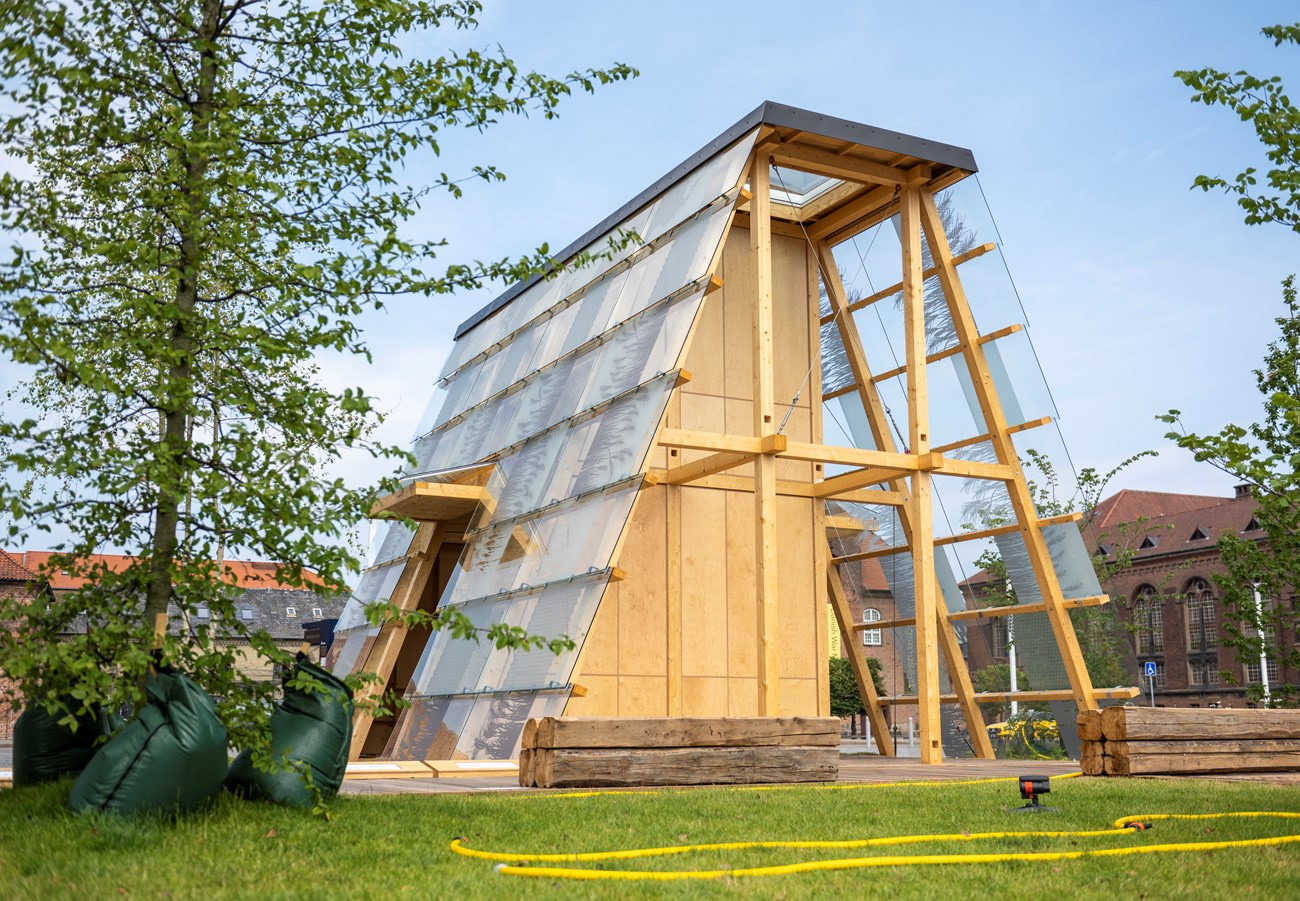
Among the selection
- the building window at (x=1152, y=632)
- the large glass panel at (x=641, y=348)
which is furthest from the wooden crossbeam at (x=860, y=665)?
the building window at (x=1152, y=632)

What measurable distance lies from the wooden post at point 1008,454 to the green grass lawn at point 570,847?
21.8ft

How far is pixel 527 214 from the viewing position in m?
9.67

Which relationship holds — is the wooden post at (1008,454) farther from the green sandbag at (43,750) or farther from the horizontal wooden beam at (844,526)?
the green sandbag at (43,750)

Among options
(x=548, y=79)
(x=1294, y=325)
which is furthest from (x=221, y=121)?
(x=1294, y=325)

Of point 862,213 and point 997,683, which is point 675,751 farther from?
point 862,213

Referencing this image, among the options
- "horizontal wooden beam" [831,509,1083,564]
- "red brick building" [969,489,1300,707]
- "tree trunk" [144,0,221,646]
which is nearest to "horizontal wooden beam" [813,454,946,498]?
"horizontal wooden beam" [831,509,1083,564]

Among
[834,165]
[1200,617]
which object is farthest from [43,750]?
[1200,617]

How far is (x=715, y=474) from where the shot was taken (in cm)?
1630

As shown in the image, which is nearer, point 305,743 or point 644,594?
point 305,743

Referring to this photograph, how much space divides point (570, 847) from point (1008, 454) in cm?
1095

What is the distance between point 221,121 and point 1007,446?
11.3 meters

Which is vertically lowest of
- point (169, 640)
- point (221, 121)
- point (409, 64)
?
point (169, 640)

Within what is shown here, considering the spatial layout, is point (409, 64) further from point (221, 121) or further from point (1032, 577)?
point (1032, 577)

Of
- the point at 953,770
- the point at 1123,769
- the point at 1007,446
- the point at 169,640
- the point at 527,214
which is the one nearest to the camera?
the point at 169,640
